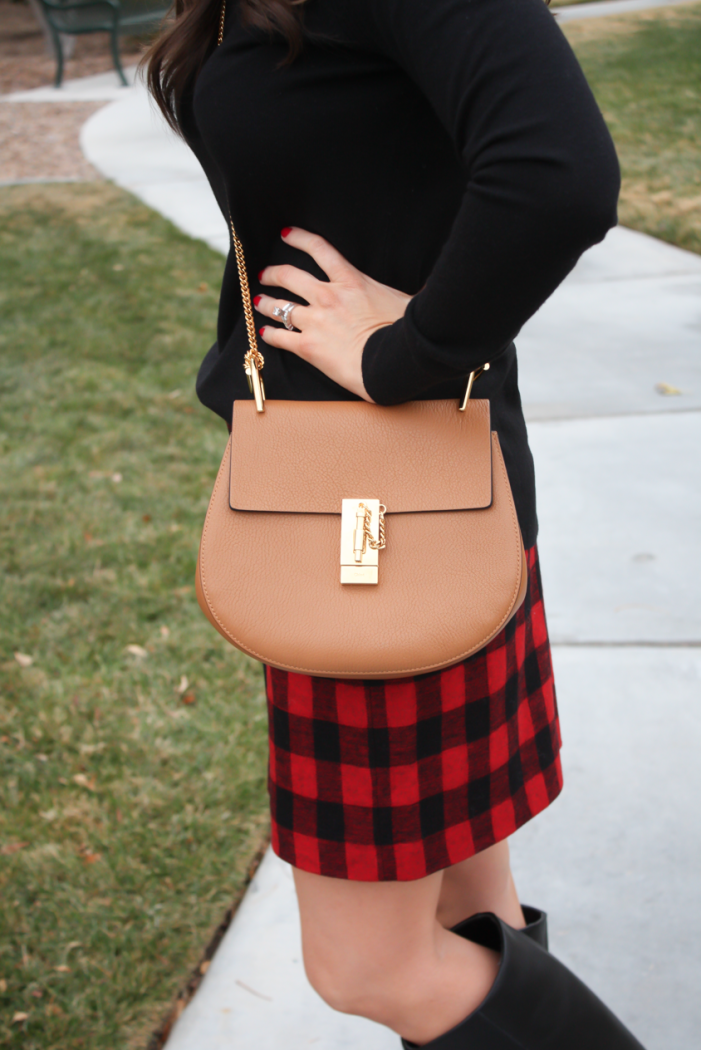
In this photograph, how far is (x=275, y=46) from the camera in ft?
2.95

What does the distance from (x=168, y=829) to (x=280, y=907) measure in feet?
1.18

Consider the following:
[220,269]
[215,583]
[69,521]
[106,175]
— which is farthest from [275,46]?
[106,175]

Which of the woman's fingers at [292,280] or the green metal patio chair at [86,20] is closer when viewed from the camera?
the woman's fingers at [292,280]

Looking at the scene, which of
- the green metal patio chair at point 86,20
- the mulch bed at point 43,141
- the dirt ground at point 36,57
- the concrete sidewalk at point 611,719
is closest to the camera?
the concrete sidewalk at point 611,719

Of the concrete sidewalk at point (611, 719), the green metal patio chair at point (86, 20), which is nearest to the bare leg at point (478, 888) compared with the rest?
the concrete sidewalk at point (611, 719)

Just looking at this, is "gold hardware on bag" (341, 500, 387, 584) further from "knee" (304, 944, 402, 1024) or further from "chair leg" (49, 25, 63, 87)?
"chair leg" (49, 25, 63, 87)

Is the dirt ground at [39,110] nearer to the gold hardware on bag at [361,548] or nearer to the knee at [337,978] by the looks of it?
the gold hardware on bag at [361,548]

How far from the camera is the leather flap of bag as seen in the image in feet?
3.29

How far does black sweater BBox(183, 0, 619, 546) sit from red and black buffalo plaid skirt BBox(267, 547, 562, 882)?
24 centimetres

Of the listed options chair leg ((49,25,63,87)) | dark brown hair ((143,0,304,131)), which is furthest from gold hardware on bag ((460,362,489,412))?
chair leg ((49,25,63,87))

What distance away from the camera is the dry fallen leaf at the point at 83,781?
7.40 feet

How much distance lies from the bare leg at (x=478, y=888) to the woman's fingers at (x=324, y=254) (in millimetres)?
922

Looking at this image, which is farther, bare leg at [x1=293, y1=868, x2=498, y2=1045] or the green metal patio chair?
the green metal patio chair

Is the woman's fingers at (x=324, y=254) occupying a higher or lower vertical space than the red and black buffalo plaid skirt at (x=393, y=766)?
higher
